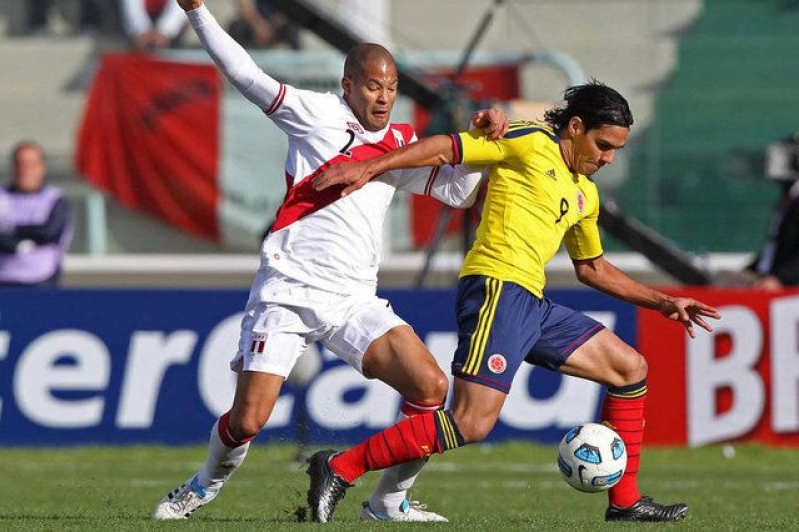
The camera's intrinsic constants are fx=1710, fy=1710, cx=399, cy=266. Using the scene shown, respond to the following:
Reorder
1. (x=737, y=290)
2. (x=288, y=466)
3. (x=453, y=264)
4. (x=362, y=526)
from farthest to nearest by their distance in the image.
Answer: (x=453, y=264)
(x=737, y=290)
(x=288, y=466)
(x=362, y=526)

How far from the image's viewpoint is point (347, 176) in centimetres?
741

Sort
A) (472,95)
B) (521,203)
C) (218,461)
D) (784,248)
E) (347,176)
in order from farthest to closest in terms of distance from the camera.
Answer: (472,95) → (784,248) → (218,461) → (521,203) → (347,176)

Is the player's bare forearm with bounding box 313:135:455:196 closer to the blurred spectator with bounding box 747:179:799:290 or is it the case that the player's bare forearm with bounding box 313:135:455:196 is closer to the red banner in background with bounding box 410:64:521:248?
the blurred spectator with bounding box 747:179:799:290

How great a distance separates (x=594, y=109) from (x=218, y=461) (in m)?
2.37

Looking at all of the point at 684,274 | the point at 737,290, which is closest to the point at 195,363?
the point at 737,290

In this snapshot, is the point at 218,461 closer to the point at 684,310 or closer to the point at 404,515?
the point at 404,515

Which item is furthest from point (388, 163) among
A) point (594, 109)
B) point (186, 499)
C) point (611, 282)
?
point (186, 499)

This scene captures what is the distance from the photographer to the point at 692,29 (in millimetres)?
18609

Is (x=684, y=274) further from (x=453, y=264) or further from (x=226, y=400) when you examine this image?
(x=226, y=400)

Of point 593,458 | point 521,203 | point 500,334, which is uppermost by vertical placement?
point 521,203

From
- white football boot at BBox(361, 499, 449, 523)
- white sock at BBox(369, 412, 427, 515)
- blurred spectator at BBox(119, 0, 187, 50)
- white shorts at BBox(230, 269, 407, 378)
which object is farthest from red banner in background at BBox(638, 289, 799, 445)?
blurred spectator at BBox(119, 0, 187, 50)

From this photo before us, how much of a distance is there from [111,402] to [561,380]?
11.1 ft

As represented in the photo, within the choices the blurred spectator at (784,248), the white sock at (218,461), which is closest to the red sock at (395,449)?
the white sock at (218,461)

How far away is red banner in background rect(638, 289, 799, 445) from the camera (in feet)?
42.5
